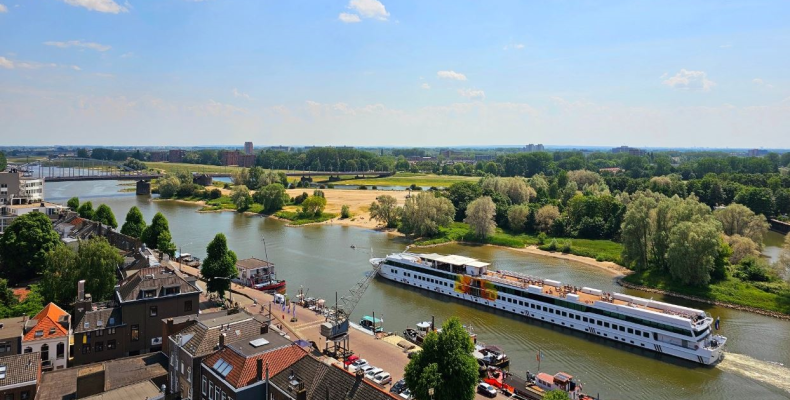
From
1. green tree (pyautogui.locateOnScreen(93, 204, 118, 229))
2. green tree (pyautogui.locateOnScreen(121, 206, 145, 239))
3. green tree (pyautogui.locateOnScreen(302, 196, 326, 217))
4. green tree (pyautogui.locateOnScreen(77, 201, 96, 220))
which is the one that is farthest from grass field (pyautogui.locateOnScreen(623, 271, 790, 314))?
green tree (pyautogui.locateOnScreen(77, 201, 96, 220))

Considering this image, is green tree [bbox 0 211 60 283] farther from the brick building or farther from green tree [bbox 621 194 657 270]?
green tree [bbox 621 194 657 270]

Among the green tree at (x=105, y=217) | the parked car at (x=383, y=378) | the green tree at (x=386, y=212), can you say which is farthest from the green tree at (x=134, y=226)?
the parked car at (x=383, y=378)

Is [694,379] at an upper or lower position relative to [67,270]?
lower

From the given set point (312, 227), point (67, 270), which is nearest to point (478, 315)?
point (67, 270)

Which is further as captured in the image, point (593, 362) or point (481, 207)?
point (481, 207)

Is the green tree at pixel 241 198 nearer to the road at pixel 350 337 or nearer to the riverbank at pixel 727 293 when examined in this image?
the road at pixel 350 337

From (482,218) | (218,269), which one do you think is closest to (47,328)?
(218,269)

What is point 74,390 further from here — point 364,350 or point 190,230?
point 190,230
